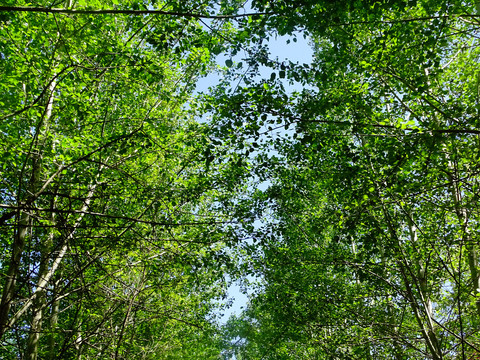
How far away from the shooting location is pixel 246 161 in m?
7.29

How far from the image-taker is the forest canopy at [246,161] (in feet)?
15.3

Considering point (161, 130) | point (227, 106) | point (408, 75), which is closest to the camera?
point (227, 106)

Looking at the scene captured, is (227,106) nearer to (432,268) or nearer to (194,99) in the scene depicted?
(194,99)

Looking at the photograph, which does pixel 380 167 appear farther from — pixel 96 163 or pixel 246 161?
pixel 96 163

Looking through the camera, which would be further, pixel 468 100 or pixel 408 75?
pixel 468 100

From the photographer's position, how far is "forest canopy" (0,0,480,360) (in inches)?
183

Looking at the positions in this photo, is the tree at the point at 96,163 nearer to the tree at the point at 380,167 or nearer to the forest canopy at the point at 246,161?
the forest canopy at the point at 246,161

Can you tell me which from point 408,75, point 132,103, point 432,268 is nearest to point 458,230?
point 432,268

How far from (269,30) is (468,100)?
19.0ft

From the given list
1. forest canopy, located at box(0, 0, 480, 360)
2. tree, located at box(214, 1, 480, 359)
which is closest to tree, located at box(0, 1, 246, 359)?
forest canopy, located at box(0, 0, 480, 360)

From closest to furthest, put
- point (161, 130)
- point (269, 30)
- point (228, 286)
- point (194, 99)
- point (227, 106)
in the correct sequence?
1. point (269, 30)
2. point (227, 106)
3. point (161, 130)
4. point (194, 99)
5. point (228, 286)

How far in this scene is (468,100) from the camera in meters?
7.77

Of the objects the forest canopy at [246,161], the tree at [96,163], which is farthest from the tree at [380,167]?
the tree at [96,163]

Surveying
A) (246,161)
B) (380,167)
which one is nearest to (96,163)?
(246,161)
